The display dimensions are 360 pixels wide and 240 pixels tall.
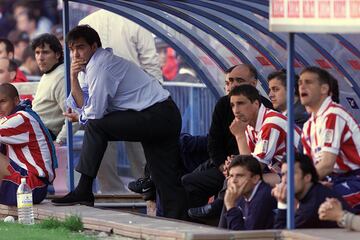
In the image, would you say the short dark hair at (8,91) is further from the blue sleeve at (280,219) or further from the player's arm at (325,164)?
the player's arm at (325,164)

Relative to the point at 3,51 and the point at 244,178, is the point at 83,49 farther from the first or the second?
the point at 3,51

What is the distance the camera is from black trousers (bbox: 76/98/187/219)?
44.8ft

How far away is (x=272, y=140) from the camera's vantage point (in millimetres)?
12758

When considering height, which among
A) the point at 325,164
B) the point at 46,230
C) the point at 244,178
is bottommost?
the point at 46,230

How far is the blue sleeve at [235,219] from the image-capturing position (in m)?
11.8

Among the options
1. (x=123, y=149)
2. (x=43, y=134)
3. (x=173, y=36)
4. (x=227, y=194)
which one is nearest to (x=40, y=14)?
(x=123, y=149)

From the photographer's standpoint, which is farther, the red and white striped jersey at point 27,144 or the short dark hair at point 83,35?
the red and white striped jersey at point 27,144

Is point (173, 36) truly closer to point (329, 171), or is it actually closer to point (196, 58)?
point (196, 58)

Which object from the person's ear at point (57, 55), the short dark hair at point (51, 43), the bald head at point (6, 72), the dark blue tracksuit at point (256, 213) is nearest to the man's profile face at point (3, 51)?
the bald head at point (6, 72)

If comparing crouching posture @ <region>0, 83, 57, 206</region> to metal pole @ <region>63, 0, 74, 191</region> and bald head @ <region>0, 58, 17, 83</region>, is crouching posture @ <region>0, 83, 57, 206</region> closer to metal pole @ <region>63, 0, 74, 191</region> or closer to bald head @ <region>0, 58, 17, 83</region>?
metal pole @ <region>63, 0, 74, 191</region>

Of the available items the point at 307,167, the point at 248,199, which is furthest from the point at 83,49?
the point at 307,167

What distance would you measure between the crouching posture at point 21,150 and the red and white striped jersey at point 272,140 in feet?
8.95

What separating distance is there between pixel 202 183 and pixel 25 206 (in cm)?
170

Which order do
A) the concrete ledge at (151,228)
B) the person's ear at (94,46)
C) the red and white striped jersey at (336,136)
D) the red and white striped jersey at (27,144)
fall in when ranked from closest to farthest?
1. the concrete ledge at (151,228)
2. the red and white striped jersey at (336,136)
3. the person's ear at (94,46)
4. the red and white striped jersey at (27,144)
